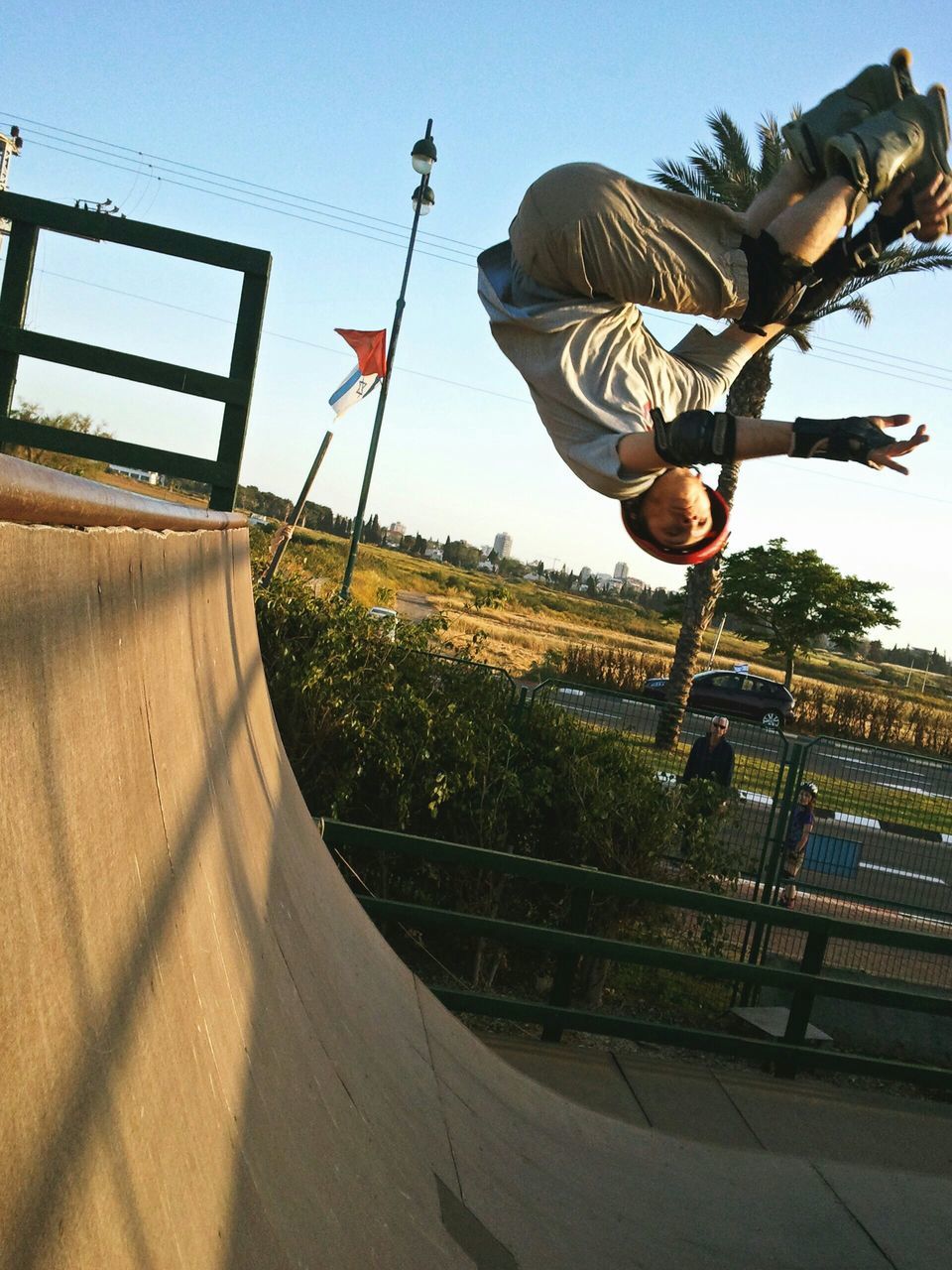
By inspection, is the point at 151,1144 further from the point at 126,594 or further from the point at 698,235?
the point at 698,235

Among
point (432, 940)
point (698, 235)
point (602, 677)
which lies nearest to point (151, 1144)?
point (698, 235)

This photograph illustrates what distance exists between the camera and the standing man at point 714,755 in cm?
943

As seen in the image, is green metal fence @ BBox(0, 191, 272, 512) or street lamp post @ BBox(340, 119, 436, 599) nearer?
green metal fence @ BBox(0, 191, 272, 512)

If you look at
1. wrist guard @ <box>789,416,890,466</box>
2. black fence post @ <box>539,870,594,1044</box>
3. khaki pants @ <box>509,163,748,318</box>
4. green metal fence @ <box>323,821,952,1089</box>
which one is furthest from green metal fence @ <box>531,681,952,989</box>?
wrist guard @ <box>789,416,890,466</box>

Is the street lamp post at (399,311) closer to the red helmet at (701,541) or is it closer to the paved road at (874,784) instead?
the paved road at (874,784)

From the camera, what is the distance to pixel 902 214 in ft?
9.46

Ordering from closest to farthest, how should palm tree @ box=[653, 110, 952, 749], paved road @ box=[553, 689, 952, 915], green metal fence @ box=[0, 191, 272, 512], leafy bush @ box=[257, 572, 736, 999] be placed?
1. green metal fence @ box=[0, 191, 272, 512]
2. leafy bush @ box=[257, 572, 736, 999]
3. paved road @ box=[553, 689, 952, 915]
4. palm tree @ box=[653, 110, 952, 749]

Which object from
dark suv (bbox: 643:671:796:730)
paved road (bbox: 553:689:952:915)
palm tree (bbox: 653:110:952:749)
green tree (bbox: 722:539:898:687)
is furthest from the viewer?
green tree (bbox: 722:539:898:687)

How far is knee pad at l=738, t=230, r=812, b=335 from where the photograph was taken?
2.93 meters

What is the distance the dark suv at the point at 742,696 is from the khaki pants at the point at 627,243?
88.1ft

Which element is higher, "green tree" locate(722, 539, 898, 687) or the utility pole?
the utility pole

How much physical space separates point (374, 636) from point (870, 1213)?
5220 mm

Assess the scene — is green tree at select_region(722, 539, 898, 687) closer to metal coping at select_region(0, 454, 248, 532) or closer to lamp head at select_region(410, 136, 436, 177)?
lamp head at select_region(410, 136, 436, 177)

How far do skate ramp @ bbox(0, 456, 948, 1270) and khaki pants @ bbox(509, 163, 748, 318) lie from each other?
3.64ft
